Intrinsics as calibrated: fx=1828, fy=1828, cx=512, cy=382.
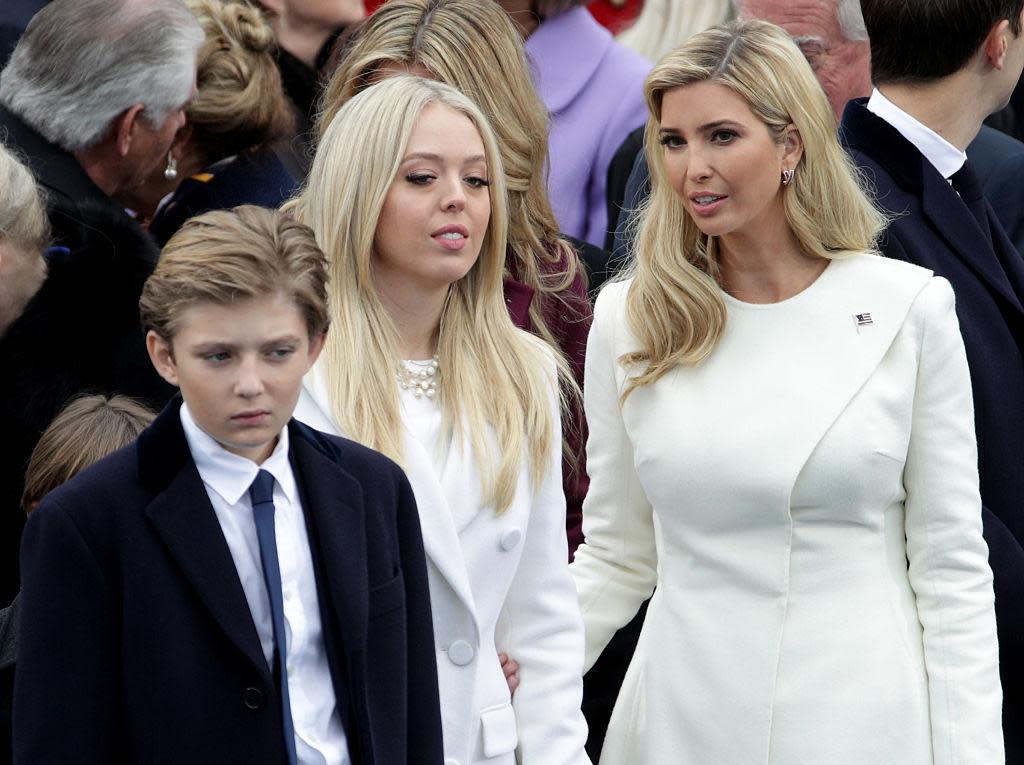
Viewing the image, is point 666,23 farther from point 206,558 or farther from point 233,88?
point 206,558

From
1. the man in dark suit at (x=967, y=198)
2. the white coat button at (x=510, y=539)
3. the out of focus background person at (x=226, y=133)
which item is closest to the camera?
the white coat button at (x=510, y=539)

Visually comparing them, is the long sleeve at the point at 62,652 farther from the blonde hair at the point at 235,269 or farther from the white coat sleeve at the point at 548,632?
the white coat sleeve at the point at 548,632

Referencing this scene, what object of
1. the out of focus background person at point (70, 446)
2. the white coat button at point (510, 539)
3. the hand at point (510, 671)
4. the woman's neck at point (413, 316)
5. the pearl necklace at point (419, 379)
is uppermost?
the woman's neck at point (413, 316)

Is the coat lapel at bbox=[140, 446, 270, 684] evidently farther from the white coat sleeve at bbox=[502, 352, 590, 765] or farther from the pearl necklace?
the white coat sleeve at bbox=[502, 352, 590, 765]

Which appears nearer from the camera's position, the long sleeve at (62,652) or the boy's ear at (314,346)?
the long sleeve at (62,652)

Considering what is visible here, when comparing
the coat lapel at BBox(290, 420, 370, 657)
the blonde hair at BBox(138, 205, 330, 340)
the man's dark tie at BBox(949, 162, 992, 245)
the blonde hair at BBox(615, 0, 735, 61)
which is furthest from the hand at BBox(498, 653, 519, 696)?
the blonde hair at BBox(615, 0, 735, 61)

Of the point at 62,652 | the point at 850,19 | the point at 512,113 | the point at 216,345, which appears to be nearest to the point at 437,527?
the point at 216,345

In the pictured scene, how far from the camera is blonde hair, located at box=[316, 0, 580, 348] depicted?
170 inches

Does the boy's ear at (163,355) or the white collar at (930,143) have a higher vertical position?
the white collar at (930,143)

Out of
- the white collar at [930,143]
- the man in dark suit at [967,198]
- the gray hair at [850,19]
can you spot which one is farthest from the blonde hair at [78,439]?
the gray hair at [850,19]

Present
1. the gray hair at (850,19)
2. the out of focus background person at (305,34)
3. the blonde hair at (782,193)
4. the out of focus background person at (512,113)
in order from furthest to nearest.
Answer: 1. the out of focus background person at (305,34)
2. the gray hair at (850,19)
3. the out of focus background person at (512,113)
4. the blonde hair at (782,193)

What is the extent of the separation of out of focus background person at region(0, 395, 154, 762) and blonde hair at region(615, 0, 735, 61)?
3981 millimetres

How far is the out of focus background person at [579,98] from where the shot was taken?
17.7ft

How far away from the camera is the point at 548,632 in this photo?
359 centimetres
